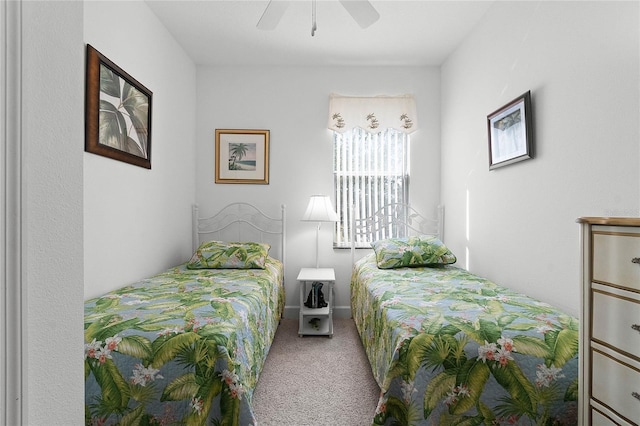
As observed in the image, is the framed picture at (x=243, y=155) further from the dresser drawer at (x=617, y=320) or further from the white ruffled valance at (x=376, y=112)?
the dresser drawer at (x=617, y=320)

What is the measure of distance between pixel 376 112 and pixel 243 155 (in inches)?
56.2

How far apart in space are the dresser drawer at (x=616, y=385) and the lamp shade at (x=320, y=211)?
2.66 m

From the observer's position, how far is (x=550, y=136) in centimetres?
229

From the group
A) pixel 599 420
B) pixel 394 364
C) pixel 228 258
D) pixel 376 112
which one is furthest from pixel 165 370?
pixel 376 112

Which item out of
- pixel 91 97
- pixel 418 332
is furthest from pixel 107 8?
pixel 418 332

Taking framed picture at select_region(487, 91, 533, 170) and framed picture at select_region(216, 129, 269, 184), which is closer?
framed picture at select_region(487, 91, 533, 170)

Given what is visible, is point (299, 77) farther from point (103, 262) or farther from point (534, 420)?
point (534, 420)

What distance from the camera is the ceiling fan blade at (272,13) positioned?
88.4 inches

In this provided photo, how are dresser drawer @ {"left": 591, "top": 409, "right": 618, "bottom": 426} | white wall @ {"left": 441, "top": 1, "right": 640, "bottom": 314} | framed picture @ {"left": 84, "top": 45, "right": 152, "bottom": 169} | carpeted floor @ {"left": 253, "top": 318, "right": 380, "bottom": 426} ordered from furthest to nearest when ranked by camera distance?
framed picture @ {"left": 84, "top": 45, "right": 152, "bottom": 169} → carpeted floor @ {"left": 253, "top": 318, "right": 380, "bottom": 426} → white wall @ {"left": 441, "top": 1, "right": 640, "bottom": 314} → dresser drawer @ {"left": 591, "top": 409, "right": 618, "bottom": 426}

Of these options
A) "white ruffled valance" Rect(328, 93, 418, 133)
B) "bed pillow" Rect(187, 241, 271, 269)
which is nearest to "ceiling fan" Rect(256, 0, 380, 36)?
"white ruffled valance" Rect(328, 93, 418, 133)

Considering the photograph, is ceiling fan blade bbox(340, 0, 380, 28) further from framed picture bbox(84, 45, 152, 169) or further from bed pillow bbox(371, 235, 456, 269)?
bed pillow bbox(371, 235, 456, 269)

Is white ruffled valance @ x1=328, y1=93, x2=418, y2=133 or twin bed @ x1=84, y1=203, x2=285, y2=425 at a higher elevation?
white ruffled valance @ x1=328, y1=93, x2=418, y2=133

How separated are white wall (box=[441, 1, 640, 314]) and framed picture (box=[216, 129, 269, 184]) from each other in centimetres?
191

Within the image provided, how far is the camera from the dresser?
3.68 ft
